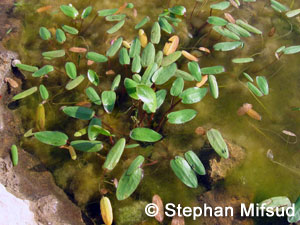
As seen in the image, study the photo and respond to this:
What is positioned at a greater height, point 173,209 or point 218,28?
point 218,28

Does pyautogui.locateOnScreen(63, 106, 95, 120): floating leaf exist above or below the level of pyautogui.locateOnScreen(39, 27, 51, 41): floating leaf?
below

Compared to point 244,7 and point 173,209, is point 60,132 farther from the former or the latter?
point 244,7

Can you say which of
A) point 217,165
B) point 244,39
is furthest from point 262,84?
point 217,165

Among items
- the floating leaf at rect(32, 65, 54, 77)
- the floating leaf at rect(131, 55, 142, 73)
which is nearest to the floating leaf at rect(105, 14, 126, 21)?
the floating leaf at rect(131, 55, 142, 73)

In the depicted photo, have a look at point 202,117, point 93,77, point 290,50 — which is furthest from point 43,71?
point 290,50

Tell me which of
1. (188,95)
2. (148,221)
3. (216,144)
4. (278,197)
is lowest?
(148,221)

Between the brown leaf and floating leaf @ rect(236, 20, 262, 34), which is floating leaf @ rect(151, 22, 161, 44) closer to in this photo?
floating leaf @ rect(236, 20, 262, 34)

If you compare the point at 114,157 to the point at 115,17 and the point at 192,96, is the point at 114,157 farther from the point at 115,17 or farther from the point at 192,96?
the point at 115,17
